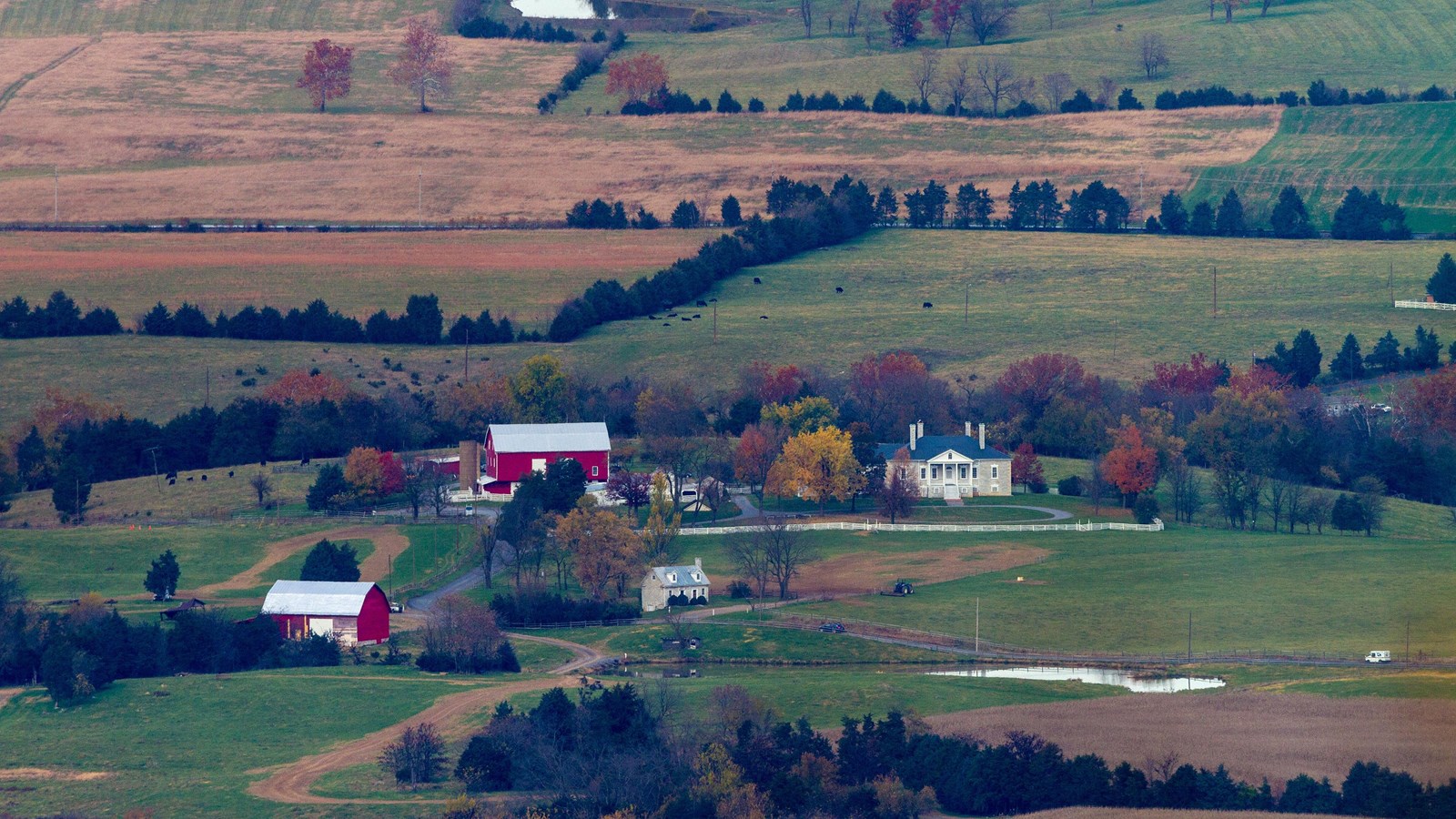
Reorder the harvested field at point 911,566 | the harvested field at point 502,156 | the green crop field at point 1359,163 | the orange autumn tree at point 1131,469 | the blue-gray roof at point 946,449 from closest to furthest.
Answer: the harvested field at point 911,566 → the orange autumn tree at point 1131,469 → the blue-gray roof at point 946,449 → the green crop field at point 1359,163 → the harvested field at point 502,156

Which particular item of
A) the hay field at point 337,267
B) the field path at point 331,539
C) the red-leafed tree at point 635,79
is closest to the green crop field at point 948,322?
the hay field at point 337,267

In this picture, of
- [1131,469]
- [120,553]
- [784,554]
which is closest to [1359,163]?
[1131,469]

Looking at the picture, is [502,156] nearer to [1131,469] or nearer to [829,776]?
[1131,469]

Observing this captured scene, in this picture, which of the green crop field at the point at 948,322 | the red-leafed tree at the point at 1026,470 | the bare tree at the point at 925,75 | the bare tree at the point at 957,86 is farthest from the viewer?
the bare tree at the point at 925,75

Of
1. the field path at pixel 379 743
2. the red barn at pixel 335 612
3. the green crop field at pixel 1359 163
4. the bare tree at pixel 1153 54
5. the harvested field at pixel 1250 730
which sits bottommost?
the field path at pixel 379 743

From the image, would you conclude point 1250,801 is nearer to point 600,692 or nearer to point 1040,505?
point 600,692

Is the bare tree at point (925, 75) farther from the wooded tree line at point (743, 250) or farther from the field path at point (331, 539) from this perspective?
the field path at point (331, 539)
